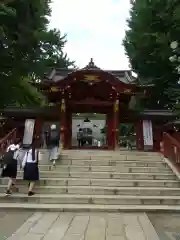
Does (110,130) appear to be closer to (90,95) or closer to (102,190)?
(90,95)

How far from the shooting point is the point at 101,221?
22.4ft

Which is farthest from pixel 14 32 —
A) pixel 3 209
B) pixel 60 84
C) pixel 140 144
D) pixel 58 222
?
pixel 140 144

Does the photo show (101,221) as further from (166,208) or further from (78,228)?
(166,208)

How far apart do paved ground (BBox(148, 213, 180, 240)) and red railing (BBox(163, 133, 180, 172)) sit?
426 cm

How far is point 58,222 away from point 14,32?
29.7 ft

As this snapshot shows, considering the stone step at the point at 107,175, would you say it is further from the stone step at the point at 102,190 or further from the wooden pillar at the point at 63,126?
the wooden pillar at the point at 63,126

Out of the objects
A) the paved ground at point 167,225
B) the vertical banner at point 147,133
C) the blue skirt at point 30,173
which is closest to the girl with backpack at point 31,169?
the blue skirt at point 30,173

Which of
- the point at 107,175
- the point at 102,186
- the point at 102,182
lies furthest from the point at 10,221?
the point at 107,175

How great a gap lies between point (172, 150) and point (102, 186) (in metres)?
4.15

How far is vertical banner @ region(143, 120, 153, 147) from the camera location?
19219 mm

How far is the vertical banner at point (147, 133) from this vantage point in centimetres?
1922

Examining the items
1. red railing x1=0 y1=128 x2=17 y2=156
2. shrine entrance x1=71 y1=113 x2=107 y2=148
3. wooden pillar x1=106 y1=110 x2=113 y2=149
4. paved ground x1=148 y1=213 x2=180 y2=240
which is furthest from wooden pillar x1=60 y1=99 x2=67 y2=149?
shrine entrance x1=71 y1=113 x2=107 y2=148

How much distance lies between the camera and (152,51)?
22.3 m

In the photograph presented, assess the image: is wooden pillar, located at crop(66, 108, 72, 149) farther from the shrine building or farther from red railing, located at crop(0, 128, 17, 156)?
red railing, located at crop(0, 128, 17, 156)
